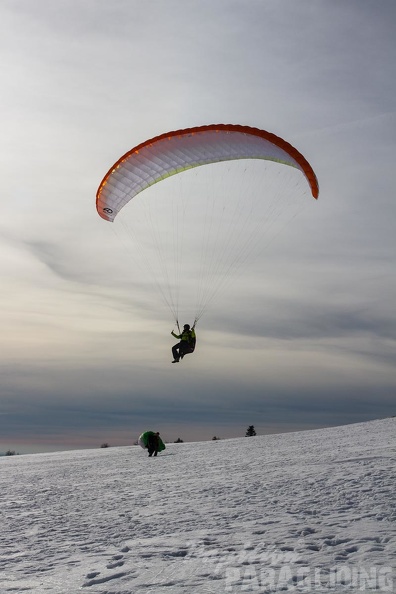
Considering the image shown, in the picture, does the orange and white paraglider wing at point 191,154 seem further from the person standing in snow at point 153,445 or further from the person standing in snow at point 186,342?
the person standing in snow at point 153,445

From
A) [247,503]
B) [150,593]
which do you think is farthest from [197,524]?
[150,593]

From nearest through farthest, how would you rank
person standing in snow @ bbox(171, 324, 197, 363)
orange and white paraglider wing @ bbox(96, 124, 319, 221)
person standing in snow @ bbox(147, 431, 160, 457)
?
orange and white paraglider wing @ bbox(96, 124, 319, 221) < person standing in snow @ bbox(171, 324, 197, 363) < person standing in snow @ bbox(147, 431, 160, 457)

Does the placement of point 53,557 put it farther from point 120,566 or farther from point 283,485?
point 283,485

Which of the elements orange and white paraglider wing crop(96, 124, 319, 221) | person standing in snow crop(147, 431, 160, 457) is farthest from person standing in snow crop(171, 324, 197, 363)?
orange and white paraglider wing crop(96, 124, 319, 221)

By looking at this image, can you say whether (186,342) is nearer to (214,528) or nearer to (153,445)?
(153,445)

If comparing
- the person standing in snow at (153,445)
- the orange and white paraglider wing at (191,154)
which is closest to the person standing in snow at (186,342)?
the person standing in snow at (153,445)

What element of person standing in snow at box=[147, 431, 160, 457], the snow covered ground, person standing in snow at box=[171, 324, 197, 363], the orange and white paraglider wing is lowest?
the snow covered ground

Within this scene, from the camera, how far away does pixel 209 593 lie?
5875 millimetres

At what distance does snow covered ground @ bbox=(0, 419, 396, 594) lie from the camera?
20.8 ft

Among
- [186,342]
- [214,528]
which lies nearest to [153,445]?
[186,342]

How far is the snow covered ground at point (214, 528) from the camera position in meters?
6.34

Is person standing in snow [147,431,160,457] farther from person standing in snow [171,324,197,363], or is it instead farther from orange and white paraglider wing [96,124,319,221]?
orange and white paraglider wing [96,124,319,221]

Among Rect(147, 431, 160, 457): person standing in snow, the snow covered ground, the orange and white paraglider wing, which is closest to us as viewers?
the snow covered ground

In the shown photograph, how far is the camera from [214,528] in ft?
27.2
